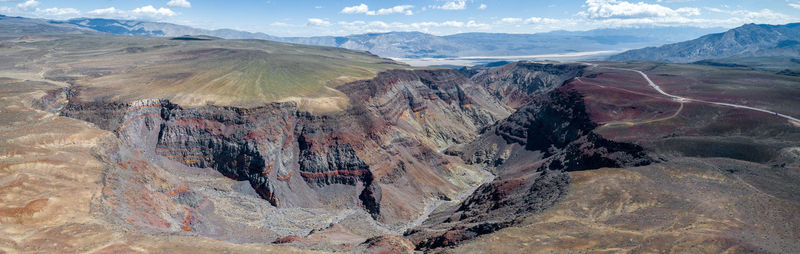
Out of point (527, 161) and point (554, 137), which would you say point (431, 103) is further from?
point (554, 137)

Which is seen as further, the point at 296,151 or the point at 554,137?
the point at 554,137

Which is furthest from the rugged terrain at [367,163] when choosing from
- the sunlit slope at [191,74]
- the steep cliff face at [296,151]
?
the sunlit slope at [191,74]

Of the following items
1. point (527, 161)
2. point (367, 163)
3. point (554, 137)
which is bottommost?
point (527, 161)

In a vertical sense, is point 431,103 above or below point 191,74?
below

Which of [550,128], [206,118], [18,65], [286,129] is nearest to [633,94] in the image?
[550,128]

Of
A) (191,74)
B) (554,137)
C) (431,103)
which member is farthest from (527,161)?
(191,74)

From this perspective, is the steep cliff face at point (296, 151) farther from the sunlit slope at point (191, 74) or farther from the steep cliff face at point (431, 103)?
the steep cliff face at point (431, 103)
